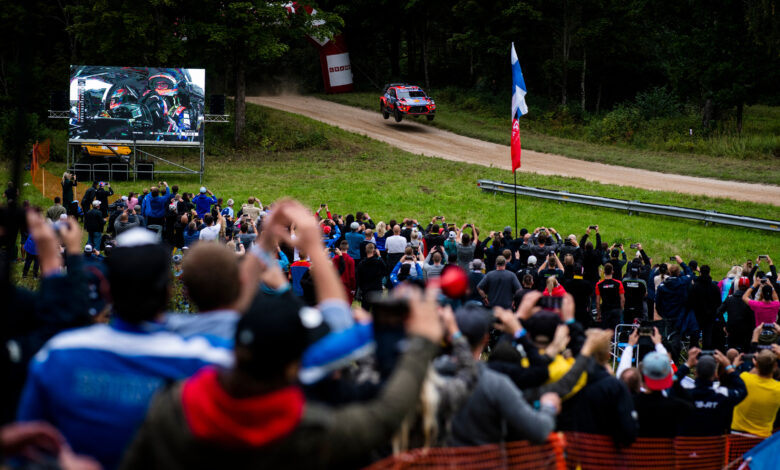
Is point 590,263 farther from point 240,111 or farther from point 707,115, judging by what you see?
point 707,115

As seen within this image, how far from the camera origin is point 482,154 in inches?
1422

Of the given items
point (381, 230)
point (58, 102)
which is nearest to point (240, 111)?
point (58, 102)

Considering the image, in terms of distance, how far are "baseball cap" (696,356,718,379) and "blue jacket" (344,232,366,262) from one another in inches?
381

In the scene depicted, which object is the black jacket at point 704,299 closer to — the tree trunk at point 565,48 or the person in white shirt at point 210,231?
the person in white shirt at point 210,231

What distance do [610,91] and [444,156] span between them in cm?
2063

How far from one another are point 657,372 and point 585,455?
42.5 inches

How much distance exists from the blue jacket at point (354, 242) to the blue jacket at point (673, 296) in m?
5.98

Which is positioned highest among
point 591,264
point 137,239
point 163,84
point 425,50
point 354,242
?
point 425,50

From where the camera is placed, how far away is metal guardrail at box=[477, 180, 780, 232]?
22641mm

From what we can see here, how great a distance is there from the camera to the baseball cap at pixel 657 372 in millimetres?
6477

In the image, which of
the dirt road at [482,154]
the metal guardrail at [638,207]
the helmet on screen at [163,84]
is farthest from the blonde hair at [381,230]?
the helmet on screen at [163,84]

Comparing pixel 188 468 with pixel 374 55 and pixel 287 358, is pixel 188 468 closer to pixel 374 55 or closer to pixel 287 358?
pixel 287 358

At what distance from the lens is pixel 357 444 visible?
2.95m

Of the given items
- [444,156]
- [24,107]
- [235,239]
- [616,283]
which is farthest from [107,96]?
[24,107]
